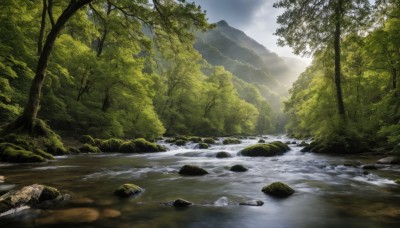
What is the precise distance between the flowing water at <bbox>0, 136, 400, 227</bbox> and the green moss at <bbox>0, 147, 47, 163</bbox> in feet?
2.99

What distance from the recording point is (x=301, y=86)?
146 ft

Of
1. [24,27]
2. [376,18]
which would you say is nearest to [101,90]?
[24,27]

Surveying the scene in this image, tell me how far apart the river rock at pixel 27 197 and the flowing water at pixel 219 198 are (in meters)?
0.23

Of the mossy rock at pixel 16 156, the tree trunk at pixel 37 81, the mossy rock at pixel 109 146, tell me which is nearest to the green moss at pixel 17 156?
the mossy rock at pixel 16 156

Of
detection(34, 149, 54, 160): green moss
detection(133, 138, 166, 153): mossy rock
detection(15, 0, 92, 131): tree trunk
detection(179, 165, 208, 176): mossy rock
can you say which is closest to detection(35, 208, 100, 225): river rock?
detection(179, 165, 208, 176): mossy rock

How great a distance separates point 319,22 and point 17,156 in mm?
14860

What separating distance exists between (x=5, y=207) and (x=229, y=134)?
2002 inches

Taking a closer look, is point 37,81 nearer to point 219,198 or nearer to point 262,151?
point 219,198

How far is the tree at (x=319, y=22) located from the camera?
1000cm

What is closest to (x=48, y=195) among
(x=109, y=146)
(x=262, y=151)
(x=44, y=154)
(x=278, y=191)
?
(x=278, y=191)

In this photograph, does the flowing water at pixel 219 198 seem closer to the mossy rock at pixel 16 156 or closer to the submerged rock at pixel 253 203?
the submerged rock at pixel 253 203

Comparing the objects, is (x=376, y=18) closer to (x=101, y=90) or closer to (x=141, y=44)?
(x=141, y=44)

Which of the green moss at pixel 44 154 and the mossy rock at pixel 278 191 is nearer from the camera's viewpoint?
the mossy rock at pixel 278 191

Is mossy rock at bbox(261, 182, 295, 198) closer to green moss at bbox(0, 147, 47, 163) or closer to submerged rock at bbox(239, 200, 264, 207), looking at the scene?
submerged rock at bbox(239, 200, 264, 207)
